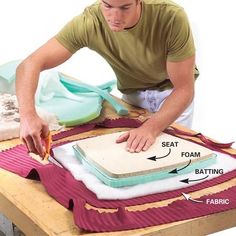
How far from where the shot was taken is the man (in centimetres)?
119

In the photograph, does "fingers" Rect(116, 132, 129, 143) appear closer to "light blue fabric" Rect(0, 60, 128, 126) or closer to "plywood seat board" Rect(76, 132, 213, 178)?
"plywood seat board" Rect(76, 132, 213, 178)

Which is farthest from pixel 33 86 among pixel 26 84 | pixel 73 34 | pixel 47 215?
pixel 47 215

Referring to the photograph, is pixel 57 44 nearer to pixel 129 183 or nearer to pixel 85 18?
pixel 85 18

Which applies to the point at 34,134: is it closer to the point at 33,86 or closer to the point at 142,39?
the point at 33,86

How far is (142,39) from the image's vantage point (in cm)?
136

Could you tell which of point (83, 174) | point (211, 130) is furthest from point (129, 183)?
point (211, 130)

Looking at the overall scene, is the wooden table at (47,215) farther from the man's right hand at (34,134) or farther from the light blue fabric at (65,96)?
the light blue fabric at (65,96)

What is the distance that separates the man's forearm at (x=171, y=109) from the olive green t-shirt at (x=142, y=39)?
0.31 ft

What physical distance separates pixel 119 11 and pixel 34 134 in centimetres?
37

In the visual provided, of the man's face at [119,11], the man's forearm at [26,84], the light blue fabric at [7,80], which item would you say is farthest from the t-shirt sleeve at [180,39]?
the light blue fabric at [7,80]

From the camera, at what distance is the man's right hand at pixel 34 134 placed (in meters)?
1.11

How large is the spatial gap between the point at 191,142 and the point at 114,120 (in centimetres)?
29

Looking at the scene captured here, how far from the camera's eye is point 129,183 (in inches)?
40.6

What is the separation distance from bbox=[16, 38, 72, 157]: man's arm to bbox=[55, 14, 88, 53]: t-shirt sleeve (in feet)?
0.05
